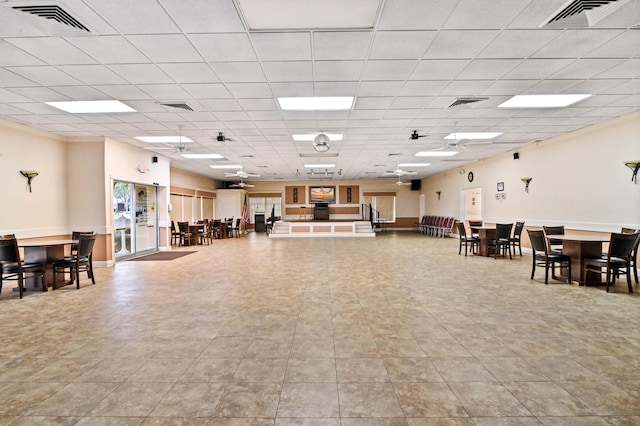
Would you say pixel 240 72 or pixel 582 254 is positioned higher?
pixel 240 72

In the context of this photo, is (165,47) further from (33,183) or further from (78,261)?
(33,183)

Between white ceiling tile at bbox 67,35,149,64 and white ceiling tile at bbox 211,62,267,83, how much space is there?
86 centimetres

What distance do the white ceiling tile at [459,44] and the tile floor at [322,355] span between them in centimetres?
319

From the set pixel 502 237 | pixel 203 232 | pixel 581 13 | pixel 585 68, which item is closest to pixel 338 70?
pixel 581 13

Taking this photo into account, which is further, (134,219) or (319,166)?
(319,166)

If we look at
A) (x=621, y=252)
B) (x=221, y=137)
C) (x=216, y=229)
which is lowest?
(x=216, y=229)

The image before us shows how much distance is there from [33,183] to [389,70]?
7.66 meters

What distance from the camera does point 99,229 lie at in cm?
762

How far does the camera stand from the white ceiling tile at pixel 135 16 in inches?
108

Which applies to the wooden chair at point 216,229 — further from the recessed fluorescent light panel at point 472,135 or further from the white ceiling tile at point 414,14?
the white ceiling tile at point 414,14

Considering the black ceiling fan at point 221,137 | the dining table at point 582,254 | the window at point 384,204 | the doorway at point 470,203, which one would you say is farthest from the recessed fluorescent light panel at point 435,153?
the window at point 384,204

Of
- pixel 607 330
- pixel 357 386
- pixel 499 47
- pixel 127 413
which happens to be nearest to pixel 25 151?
pixel 127 413

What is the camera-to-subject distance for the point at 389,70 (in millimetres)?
4082

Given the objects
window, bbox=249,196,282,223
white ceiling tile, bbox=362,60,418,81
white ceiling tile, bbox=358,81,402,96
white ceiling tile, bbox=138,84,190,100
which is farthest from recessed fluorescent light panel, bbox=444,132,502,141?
window, bbox=249,196,282,223
